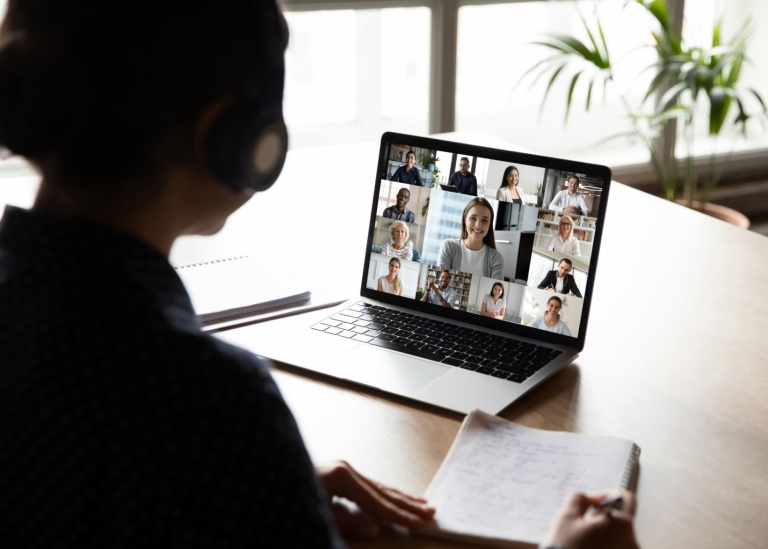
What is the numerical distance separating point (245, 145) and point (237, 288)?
67 cm

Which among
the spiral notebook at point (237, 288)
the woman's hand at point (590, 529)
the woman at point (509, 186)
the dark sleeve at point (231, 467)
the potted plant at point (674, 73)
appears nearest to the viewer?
the dark sleeve at point (231, 467)

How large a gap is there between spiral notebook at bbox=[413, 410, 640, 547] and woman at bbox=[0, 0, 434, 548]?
9.1 inches

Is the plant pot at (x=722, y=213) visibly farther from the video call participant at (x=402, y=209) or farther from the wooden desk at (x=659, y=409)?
the video call participant at (x=402, y=209)

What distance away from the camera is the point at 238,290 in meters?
1.37

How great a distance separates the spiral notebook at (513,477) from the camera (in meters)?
0.83

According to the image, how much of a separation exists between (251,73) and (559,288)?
0.59m

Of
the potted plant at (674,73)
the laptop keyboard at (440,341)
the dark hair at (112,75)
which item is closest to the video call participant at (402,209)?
the laptop keyboard at (440,341)

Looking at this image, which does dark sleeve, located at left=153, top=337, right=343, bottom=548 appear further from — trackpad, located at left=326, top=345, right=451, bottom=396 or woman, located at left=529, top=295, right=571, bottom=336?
woman, located at left=529, top=295, right=571, bottom=336

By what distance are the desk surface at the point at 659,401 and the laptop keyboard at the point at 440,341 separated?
5cm

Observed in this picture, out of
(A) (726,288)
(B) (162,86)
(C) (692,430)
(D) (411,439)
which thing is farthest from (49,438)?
(A) (726,288)

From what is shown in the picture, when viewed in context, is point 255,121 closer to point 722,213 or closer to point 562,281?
point 562,281

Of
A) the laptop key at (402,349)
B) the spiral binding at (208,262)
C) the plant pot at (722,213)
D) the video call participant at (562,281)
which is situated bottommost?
the plant pot at (722,213)

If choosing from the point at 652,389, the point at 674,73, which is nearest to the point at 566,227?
the point at 652,389

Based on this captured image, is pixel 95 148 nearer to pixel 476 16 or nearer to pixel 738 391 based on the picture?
pixel 738 391
